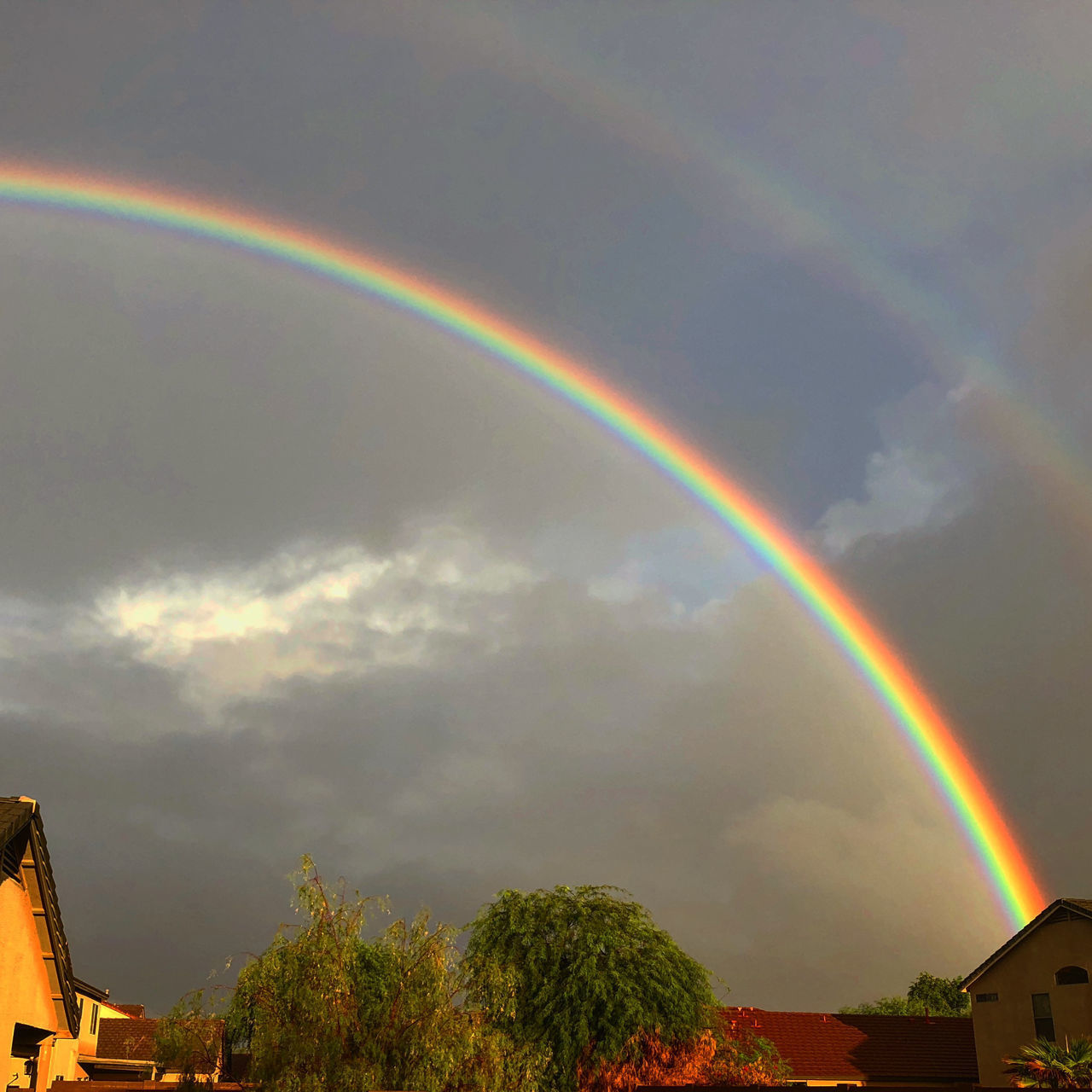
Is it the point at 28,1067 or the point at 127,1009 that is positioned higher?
the point at 127,1009

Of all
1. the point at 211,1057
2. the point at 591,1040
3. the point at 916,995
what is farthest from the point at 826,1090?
the point at 916,995

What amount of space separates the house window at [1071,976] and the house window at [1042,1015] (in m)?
0.96

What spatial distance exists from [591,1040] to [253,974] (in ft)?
60.6

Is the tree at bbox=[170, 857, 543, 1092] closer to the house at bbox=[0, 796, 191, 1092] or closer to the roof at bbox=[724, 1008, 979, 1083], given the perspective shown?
the house at bbox=[0, 796, 191, 1092]

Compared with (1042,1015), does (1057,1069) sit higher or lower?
lower

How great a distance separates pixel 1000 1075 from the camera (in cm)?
4728

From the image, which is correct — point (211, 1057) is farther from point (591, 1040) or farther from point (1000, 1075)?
point (1000, 1075)

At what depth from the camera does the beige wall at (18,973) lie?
53.2 feet

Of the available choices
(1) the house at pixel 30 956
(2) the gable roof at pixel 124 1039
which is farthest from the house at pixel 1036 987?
(1) the house at pixel 30 956

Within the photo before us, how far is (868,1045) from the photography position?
55.9 meters

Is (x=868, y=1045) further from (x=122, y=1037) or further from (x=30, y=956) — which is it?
(x=30, y=956)

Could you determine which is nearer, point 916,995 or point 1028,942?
point 1028,942

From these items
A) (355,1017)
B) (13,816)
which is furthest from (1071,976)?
(13,816)

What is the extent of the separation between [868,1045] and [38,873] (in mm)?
49252
